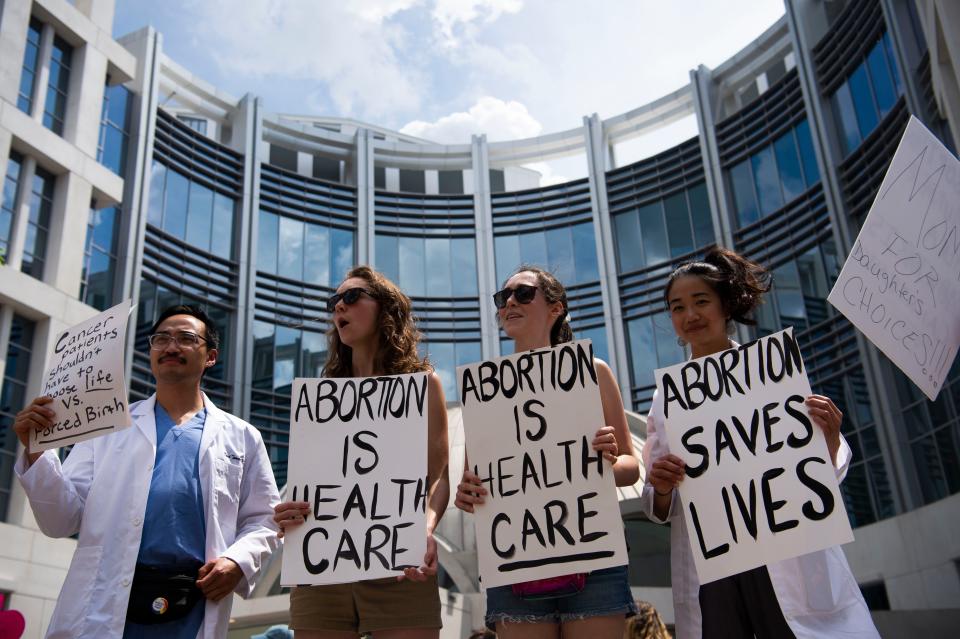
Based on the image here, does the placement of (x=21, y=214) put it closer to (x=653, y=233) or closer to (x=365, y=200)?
(x=365, y=200)

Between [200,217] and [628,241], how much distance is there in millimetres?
14179

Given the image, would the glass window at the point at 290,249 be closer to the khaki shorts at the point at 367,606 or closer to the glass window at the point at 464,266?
the glass window at the point at 464,266

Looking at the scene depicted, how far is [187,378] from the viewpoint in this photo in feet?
13.2

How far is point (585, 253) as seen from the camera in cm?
3039

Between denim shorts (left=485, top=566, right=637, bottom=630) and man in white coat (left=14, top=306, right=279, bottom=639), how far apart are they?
1165 mm

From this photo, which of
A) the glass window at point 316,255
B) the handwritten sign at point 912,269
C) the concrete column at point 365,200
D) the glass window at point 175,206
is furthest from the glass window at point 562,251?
the handwritten sign at point 912,269

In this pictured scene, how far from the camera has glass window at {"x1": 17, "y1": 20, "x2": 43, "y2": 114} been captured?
1947 cm

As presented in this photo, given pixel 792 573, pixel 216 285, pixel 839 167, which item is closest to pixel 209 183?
pixel 216 285

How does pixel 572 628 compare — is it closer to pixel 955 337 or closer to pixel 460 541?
pixel 955 337

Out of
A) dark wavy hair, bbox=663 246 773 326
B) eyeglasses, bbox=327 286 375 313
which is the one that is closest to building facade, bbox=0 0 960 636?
dark wavy hair, bbox=663 246 773 326

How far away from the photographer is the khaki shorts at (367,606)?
338cm

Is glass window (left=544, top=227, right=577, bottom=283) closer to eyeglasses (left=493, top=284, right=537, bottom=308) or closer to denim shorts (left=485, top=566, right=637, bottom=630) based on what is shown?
eyeglasses (left=493, top=284, right=537, bottom=308)

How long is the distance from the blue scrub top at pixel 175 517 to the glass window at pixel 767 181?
2365cm

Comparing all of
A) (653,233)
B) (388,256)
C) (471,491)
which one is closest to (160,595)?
(471,491)
